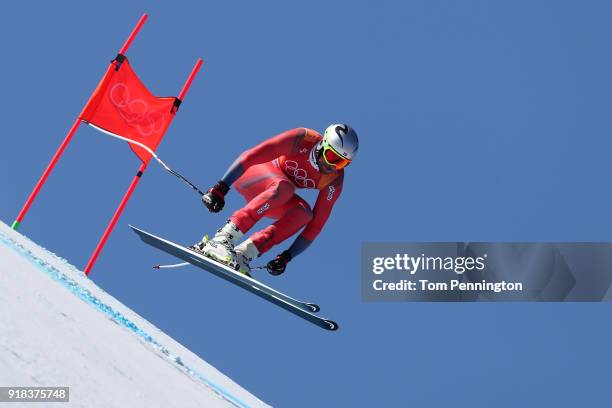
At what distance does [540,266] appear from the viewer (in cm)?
1507

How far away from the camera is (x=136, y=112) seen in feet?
36.6

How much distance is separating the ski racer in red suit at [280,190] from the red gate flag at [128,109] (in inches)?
65.6

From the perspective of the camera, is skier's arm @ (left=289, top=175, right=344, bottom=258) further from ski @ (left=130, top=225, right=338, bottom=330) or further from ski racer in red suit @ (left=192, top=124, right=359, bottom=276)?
ski @ (left=130, top=225, right=338, bottom=330)

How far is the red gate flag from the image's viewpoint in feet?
35.7

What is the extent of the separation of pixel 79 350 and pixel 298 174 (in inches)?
211

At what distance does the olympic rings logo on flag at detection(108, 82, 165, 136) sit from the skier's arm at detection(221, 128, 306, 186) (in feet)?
6.82

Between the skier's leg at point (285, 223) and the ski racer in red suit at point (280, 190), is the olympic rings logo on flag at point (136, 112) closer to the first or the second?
the ski racer in red suit at point (280, 190)

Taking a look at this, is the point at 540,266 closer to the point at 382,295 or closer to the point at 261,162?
the point at 382,295

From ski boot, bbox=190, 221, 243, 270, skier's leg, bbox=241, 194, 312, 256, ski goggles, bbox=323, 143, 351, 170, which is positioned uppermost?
ski goggles, bbox=323, 143, 351, 170

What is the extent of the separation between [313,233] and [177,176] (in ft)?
4.49

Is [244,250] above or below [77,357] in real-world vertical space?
above

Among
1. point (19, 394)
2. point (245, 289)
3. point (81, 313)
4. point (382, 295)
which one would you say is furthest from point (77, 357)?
point (382, 295)

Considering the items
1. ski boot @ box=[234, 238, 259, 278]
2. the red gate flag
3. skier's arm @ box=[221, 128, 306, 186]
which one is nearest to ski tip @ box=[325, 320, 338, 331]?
ski boot @ box=[234, 238, 259, 278]

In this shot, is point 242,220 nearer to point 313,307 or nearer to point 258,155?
point 258,155
